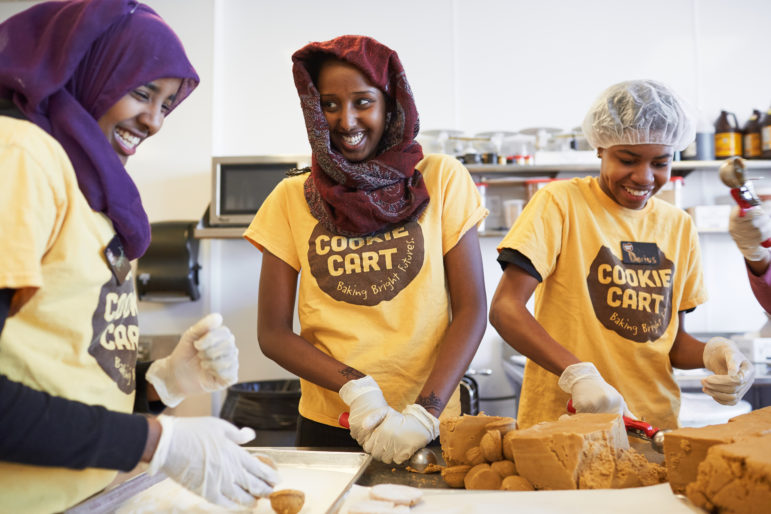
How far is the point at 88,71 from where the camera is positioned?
3.14ft

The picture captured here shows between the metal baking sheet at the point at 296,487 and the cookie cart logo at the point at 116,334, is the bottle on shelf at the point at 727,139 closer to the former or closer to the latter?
the metal baking sheet at the point at 296,487

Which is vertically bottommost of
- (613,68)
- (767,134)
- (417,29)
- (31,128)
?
(31,128)

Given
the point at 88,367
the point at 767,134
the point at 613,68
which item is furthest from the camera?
the point at 613,68

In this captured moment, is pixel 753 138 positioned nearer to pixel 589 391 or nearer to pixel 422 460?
pixel 589 391

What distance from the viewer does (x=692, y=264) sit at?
1701 mm

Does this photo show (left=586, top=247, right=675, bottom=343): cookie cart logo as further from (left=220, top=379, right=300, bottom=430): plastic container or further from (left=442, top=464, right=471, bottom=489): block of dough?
(left=220, top=379, right=300, bottom=430): plastic container

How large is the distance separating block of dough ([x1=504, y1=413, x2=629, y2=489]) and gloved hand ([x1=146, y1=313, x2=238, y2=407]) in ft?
1.70

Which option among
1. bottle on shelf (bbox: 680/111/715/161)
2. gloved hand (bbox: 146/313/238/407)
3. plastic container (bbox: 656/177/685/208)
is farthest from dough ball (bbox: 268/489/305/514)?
bottle on shelf (bbox: 680/111/715/161)

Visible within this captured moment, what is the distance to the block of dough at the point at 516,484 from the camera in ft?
3.32

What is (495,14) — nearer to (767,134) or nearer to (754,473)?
(767,134)

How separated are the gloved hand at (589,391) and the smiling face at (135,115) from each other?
103cm

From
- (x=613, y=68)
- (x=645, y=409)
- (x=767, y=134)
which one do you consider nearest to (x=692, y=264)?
(x=645, y=409)

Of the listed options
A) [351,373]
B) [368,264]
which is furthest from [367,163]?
[351,373]

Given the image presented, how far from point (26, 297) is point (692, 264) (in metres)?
1.59
